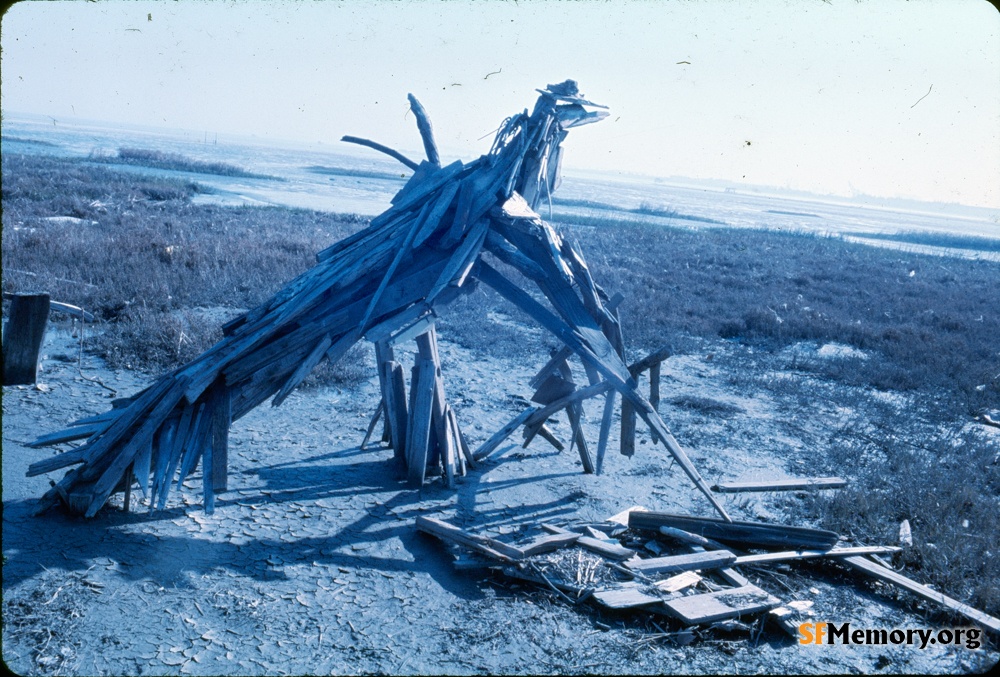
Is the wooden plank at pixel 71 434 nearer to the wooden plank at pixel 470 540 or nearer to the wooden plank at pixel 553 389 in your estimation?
the wooden plank at pixel 470 540

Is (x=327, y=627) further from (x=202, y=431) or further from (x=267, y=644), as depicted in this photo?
(x=202, y=431)

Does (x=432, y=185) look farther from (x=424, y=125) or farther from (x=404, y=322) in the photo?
(x=404, y=322)

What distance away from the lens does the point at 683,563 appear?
5.72 meters

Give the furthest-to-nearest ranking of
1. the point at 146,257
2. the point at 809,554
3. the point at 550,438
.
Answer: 1. the point at 146,257
2. the point at 550,438
3. the point at 809,554

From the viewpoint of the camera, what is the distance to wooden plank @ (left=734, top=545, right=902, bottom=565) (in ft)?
19.5

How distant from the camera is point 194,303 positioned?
546 inches

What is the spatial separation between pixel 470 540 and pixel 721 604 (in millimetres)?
2031

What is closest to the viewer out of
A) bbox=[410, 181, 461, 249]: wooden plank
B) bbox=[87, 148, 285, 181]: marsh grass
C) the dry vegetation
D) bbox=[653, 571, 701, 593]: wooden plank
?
bbox=[653, 571, 701, 593]: wooden plank

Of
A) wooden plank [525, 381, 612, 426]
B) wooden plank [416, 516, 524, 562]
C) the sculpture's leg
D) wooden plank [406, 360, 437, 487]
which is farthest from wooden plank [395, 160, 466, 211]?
wooden plank [416, 516, 524, 562]

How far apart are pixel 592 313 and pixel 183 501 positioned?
424 centimetres

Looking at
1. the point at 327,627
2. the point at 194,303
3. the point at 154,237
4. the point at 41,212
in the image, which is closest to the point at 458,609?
the point at 327,627

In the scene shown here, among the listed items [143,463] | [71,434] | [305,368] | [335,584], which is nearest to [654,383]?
[305,368]

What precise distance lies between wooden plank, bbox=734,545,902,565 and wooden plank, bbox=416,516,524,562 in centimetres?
197

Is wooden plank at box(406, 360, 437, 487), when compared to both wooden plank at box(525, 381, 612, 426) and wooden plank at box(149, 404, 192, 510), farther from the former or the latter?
wooden plank at box(149, 404, 192, 510)
